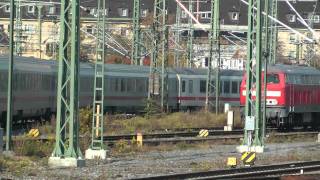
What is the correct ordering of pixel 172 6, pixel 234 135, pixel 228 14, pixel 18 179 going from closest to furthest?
pixel 18 179
pixel 234 135
pixel 172 6
pixel 228 14

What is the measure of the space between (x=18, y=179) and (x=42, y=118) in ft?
76.6

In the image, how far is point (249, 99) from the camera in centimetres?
2834

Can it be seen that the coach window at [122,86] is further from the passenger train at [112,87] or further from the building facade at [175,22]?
the building facade at [175,22]

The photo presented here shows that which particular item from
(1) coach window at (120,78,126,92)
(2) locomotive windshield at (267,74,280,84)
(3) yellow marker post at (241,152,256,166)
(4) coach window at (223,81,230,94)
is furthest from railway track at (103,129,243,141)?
(4) coach window at (223,81,230,94)

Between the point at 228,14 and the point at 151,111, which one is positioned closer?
the point at 151,111

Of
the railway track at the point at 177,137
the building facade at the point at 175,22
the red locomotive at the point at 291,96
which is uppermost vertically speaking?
the building facade at the point at 175,22

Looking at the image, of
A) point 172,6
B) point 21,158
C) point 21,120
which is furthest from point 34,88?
point 172,6

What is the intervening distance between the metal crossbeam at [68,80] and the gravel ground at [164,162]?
731mm

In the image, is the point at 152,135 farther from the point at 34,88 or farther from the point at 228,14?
the point at 228,14

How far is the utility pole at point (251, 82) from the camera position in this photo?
27969 millimetres

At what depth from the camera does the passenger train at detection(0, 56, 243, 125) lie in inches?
1487

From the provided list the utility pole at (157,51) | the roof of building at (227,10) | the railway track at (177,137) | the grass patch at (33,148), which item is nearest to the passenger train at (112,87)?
the utility pole at (157,51)

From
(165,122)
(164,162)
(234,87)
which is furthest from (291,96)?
(234,87)

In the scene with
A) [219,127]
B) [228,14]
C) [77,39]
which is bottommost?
[219,127]
